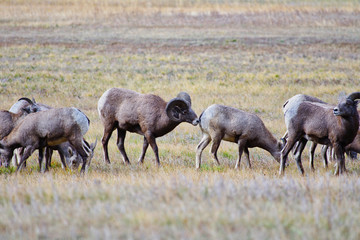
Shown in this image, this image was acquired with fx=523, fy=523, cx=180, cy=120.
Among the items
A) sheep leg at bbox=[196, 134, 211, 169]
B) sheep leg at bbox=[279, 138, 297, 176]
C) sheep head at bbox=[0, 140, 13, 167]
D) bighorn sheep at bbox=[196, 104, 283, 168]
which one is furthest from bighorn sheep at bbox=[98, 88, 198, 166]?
sheep head at bbox=[0, 140, 13, 167]

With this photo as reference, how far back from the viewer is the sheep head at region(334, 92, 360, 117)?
10445 millimetres

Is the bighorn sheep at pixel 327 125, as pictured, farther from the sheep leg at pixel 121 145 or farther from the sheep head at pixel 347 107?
the sheep leg at pixel 121 145

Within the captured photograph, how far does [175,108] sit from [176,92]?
11.9 m

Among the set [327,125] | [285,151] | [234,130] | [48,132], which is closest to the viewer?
[327,125]

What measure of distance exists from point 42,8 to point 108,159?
243 feet

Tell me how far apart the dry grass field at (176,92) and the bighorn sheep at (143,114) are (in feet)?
2.23

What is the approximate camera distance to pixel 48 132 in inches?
447

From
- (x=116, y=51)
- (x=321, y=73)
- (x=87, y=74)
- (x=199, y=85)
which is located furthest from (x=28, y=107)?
(x=116, y=51)

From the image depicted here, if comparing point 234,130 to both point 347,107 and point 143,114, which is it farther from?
point 347,107

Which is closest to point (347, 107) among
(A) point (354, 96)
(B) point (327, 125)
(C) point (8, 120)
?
(A) point (354, 96)

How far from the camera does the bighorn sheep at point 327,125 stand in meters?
10.6

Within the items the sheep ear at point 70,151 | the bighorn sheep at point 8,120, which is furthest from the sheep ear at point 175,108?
the bighorn sheep at point 8,120

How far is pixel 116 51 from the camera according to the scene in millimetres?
41094

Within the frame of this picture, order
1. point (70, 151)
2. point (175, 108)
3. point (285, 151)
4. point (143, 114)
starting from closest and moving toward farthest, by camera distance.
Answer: point (285, 151) → point (175, 108) → point (143, 114) → point (70, 151)
